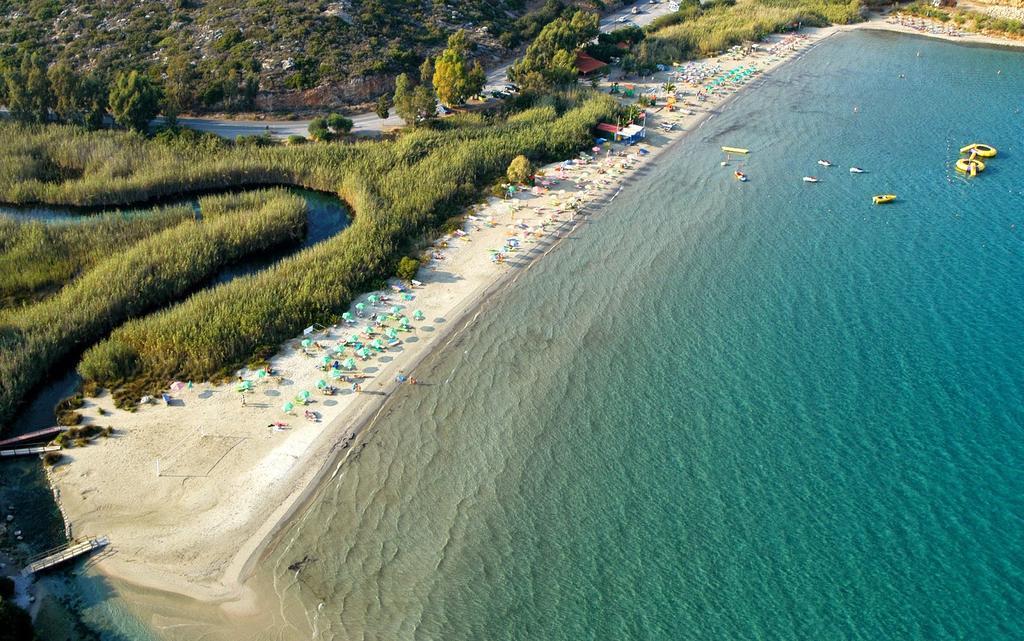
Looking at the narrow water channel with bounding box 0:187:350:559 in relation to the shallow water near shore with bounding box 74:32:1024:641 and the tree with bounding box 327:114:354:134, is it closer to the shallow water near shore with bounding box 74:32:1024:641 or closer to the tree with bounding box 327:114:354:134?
the shallow water near shore with bounding box 74:32:1024:641

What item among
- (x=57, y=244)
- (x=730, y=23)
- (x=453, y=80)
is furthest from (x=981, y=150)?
(x=57, y=244)

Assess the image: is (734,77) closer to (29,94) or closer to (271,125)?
(271,125)

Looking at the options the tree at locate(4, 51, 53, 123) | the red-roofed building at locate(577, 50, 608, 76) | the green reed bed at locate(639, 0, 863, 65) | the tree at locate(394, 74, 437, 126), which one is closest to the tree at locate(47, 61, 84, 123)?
the tree at locate(4, 51, 53, 123)

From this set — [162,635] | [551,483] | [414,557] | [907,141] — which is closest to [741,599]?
[551,483]

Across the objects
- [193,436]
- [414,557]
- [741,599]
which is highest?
[193,436]

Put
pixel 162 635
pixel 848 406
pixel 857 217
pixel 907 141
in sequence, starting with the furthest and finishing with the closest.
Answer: pixel 907 141 < pixel 857 217 < pixel 848 406 < pixel 162 635

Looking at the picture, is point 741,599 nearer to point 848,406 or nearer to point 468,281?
point 848,406
